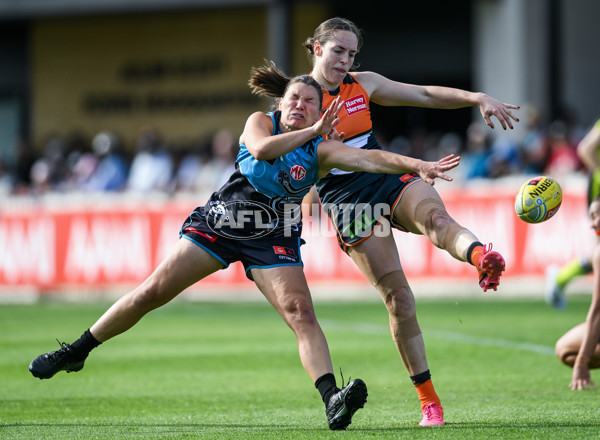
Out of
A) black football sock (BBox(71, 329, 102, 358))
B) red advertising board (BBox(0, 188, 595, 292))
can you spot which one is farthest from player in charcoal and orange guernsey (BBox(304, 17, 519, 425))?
red advertising board (BBox(0, 188, 595, 292))

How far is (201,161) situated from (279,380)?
35.8 feet

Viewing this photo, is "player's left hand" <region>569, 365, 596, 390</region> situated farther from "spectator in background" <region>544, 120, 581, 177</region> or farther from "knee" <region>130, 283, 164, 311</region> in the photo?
"spectator in background" <region>544, 120, 581, 177</region>

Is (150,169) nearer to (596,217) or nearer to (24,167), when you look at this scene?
(24,167)

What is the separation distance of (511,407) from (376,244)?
150cm

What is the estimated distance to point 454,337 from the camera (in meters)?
11.8

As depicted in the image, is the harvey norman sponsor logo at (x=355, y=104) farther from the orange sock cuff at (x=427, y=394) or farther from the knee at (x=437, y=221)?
the orange sock cuff at (x=427, y=394)

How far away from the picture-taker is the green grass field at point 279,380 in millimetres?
6523

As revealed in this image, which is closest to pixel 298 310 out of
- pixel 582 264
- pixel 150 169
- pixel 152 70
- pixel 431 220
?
pixel 431 220

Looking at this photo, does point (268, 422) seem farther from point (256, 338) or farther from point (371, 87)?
point (256, 338)

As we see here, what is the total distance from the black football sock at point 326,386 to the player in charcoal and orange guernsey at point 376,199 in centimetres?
72

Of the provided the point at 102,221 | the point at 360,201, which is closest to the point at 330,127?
the point at 360,201

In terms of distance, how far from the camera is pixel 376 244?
683 cm

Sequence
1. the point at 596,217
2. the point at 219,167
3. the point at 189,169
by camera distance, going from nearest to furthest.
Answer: the point at 596,217, the point at 219,167, the point at 189,169

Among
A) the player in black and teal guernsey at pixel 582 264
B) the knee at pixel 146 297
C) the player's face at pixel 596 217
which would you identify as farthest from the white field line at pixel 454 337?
the knee at pixel 146 297
